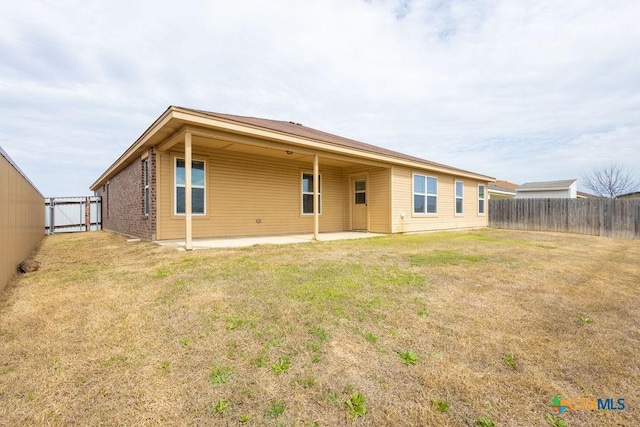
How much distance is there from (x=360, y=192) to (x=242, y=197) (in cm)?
485

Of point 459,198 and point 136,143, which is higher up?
point 136,143

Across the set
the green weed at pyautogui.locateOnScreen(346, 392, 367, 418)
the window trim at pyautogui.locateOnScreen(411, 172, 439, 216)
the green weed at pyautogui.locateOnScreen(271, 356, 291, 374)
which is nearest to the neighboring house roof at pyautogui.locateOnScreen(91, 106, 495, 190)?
the window trim at pyautogui.locateOnScreen(411, 172, 439, 216)

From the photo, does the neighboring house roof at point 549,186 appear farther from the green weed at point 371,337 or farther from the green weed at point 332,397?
the green weed at point 332,397

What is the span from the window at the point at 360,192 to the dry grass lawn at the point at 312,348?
24.2ft

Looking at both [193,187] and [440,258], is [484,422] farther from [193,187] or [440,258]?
[193,187]

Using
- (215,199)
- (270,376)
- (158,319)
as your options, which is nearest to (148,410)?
(270,376)

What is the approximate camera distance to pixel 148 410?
69.2 inches

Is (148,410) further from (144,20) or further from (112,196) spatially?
(112,196)

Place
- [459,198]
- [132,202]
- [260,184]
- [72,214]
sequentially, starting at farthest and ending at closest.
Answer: [72,214]
[459,198]
[132,202]
[260,184]

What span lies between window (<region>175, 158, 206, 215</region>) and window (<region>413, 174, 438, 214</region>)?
787 centimetres

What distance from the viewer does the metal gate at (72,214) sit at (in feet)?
53.8

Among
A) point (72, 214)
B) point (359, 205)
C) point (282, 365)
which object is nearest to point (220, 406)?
point (282, 365)

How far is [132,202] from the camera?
10234 millimetres

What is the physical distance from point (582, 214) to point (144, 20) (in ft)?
59.9
